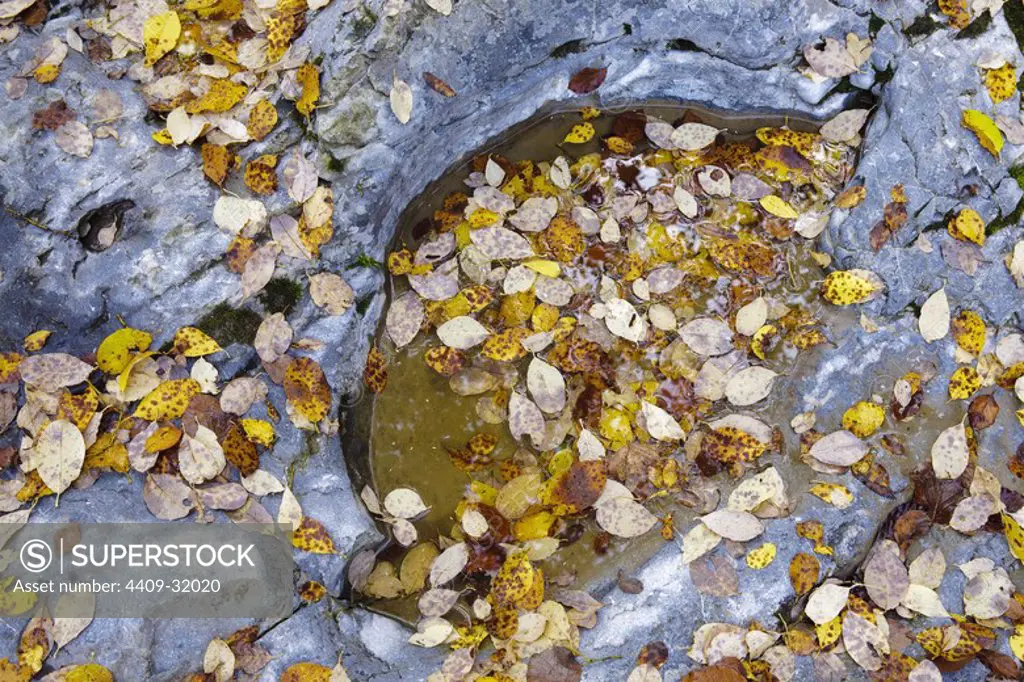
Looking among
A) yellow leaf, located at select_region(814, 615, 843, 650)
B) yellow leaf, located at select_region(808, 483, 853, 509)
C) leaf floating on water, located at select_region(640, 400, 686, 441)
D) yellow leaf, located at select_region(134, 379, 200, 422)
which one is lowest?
yellow leaf, located at select_region(814, 615, 843, 650)

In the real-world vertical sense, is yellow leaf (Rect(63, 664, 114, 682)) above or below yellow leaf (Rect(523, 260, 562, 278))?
below

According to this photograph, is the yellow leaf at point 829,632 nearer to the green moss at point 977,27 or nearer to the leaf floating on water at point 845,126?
the leaf floating on water at point 845,126

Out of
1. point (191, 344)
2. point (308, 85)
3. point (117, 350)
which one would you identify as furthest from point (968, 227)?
point (117, 350)

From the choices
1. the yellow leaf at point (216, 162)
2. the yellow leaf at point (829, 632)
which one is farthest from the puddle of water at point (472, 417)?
the yellow leaf at point (216, 162)

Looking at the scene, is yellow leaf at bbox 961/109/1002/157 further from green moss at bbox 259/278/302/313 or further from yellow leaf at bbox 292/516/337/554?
yellow leaf at bbox 292/516/337/554

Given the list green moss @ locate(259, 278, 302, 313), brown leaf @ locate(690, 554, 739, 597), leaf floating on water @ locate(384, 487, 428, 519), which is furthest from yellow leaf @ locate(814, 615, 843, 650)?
green moss @ locate(259, 278, 302, 313)

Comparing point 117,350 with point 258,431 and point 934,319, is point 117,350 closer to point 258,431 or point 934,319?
point 258,431
